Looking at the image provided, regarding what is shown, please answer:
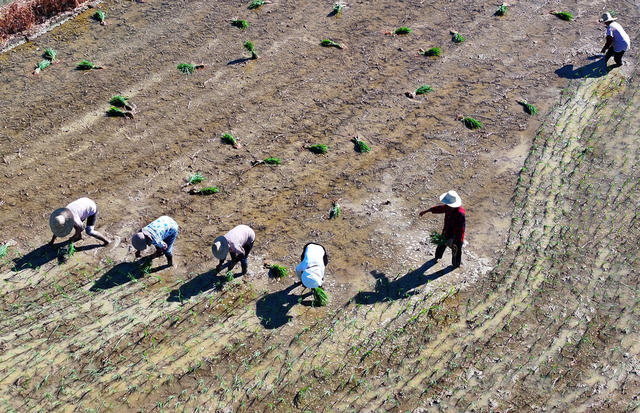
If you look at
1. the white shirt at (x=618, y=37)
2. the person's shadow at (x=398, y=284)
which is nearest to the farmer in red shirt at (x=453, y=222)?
the person's shadow at (x=398, y=284)

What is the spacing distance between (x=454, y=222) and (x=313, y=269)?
2.56m

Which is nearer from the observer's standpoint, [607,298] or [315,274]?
[315,274]

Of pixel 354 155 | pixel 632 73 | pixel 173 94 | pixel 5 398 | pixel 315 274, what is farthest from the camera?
pixel 632 73

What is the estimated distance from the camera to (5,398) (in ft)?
26.8

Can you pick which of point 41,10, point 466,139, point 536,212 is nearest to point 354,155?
point 466,139

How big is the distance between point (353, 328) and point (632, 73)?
10211mm

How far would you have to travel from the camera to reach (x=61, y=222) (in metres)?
9.44

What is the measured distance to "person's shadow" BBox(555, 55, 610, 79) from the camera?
47.0 ft

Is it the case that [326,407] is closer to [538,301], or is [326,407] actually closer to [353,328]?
[353,328]

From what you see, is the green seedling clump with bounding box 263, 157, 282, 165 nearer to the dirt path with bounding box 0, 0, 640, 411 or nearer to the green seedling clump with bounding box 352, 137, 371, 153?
the dirt path with bounding box 0, 0, 640, 411

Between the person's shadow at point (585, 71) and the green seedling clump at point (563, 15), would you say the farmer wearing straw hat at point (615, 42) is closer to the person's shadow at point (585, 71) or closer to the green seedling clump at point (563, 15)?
the person's shadow at point (585, 71)

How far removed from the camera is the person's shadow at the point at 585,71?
14332 millimetres

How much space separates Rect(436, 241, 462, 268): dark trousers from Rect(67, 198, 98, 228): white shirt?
593 cm

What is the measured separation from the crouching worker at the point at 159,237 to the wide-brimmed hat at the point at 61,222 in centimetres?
115
